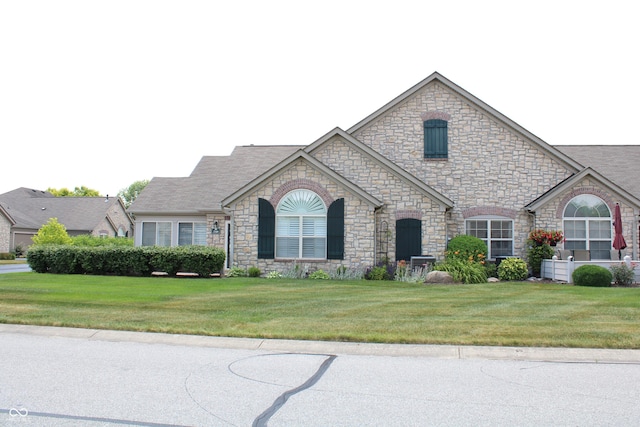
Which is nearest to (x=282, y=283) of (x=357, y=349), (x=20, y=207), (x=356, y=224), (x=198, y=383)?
(x=356, y=224)

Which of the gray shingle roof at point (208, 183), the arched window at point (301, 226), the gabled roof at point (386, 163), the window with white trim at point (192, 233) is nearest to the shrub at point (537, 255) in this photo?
the gabled roof at point (386, 163)

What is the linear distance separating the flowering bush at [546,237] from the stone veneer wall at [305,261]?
6535 mm

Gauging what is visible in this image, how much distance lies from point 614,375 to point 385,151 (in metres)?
19.0

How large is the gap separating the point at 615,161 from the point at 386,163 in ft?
41.8

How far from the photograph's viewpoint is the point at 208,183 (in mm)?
29797

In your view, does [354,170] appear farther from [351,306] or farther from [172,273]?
[351,306]

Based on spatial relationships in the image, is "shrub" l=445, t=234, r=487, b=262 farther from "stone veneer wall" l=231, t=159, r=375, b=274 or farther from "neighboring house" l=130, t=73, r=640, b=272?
"stone veneer wall" l=231, t=159, r=375, b=274

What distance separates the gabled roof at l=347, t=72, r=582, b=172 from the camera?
998 inches

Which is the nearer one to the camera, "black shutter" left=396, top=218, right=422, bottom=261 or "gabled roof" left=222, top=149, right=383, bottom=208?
"gabled roof" left=222, top=149, right=383, bottom=208

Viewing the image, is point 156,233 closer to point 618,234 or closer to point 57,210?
point 618,234

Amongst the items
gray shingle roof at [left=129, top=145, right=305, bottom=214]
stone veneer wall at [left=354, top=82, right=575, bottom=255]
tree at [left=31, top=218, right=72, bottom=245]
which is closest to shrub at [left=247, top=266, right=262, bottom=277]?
gray shingle roof at [left=129, top=145, right=305, bottom=214]

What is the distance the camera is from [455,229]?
84.3ft

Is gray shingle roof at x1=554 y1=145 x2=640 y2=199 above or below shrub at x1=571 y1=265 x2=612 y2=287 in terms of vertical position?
above

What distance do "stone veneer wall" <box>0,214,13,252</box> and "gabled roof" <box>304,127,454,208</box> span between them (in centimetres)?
3873
